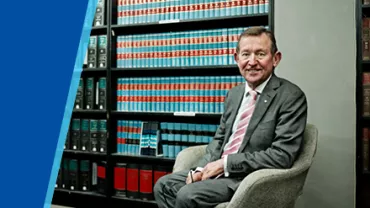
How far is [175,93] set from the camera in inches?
118

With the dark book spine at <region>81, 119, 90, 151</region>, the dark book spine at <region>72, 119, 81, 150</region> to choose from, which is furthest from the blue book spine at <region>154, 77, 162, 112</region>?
the dark book spine at <region>72, 119, 81, 150</region>

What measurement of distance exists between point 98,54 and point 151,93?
62 cm

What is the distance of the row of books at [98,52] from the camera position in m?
3.26

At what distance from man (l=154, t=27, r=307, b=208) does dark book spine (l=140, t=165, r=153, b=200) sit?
1.14 metres

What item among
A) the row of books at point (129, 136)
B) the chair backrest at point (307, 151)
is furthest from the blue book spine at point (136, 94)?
the chair backrest at point (307, 151)

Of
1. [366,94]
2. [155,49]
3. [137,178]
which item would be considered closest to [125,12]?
[155,49]

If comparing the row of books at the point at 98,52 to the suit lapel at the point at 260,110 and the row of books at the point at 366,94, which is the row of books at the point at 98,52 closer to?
the suit lapel at the point at 260,110

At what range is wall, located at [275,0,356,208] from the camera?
8.02ft

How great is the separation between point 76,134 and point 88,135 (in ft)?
0.50

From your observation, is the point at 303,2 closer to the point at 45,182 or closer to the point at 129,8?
the point at 129,8

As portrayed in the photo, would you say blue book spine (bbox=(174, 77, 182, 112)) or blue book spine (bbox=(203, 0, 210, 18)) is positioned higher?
blue book spine (bbox=(203, 0, 210, 18))

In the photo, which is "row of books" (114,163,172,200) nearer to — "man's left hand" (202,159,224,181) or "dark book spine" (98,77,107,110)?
"dark book spine" (98,77,107,110)

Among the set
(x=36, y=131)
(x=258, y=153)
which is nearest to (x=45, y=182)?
(x=36, y=131)

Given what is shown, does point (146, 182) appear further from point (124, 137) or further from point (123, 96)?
point (123, 96)
